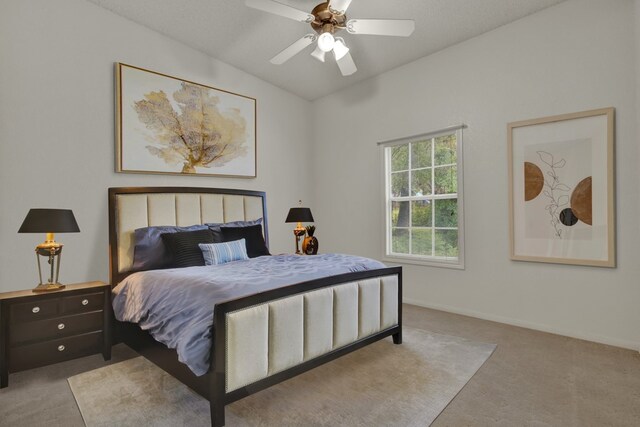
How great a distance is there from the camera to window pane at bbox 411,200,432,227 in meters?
4.29

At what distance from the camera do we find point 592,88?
3045mm

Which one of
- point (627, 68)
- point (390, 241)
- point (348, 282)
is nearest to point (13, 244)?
point (348, 282)

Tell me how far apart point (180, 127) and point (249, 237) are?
57.6 inches

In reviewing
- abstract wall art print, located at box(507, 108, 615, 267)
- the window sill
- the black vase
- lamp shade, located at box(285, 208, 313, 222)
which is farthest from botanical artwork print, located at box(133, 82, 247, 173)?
abstract wall art print, located at box(507, 108, 615, 267)

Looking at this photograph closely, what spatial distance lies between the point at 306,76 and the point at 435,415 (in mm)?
4200

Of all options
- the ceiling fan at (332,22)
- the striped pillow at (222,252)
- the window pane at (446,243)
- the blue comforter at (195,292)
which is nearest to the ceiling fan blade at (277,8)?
the ceiling fan at (332,22)

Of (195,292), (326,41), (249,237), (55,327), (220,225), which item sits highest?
(326,41)

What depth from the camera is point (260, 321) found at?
2014 millimetres

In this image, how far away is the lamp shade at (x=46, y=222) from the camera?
250cm

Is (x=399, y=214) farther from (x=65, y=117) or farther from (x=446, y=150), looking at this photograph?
(x=65, y=117)

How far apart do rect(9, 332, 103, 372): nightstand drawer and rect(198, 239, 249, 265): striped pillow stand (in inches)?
40.0

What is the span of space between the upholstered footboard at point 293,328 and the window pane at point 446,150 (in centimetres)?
180

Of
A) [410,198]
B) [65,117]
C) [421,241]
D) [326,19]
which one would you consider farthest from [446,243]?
[65,117]

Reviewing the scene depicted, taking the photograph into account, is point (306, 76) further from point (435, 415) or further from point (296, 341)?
point (435, 415)
